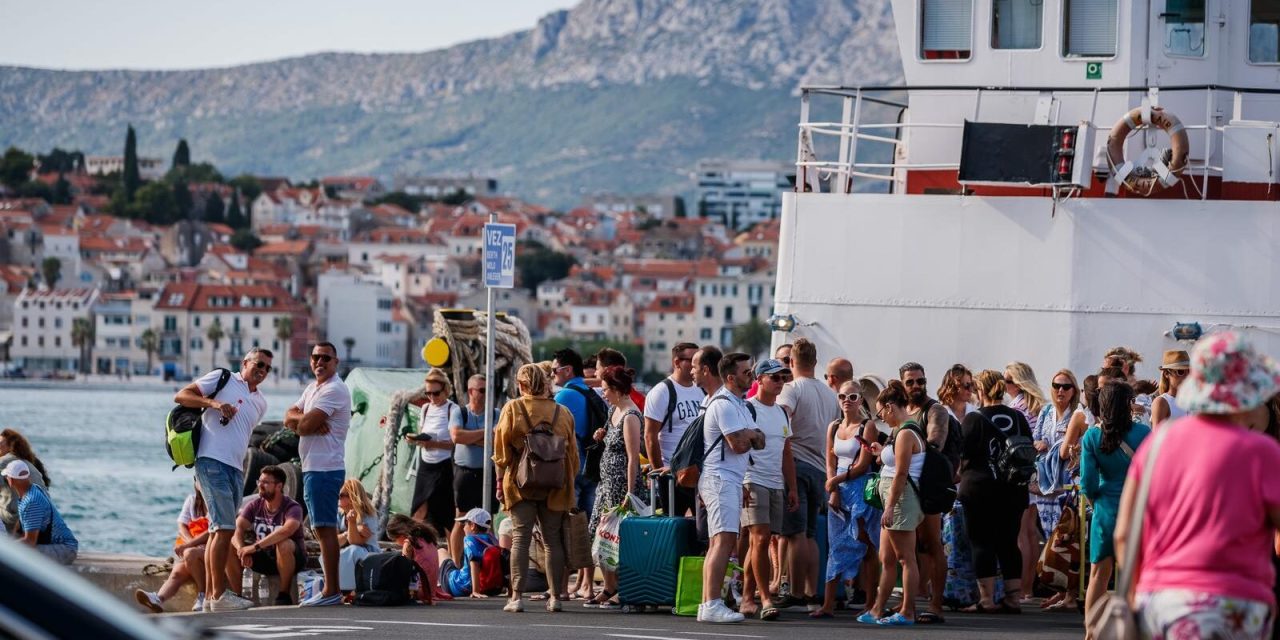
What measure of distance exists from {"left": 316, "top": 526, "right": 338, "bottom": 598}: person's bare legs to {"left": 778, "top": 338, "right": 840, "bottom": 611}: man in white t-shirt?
278 centimetres

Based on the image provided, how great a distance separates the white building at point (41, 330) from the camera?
19688cm

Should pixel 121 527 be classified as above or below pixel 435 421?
below

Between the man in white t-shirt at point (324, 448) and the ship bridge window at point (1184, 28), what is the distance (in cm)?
836

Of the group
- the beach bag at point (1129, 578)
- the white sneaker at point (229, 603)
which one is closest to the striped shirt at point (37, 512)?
the white sneaker at point (229, 603)

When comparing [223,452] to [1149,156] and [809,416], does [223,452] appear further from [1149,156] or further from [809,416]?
[1149,156]

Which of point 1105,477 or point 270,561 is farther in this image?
point 270,561

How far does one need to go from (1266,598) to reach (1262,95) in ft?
40.5

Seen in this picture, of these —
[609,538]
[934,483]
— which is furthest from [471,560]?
[934,483]

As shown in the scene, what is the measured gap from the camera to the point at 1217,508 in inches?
239

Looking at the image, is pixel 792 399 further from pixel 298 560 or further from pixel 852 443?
pixel 298 560

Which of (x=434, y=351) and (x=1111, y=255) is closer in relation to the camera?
(x=1111, y=255)

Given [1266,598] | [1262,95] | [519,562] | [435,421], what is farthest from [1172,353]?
[1262,95]

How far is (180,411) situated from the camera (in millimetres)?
12773

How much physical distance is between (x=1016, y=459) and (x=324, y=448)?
424 centimetres
